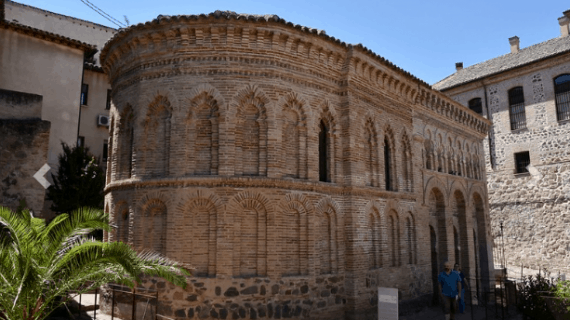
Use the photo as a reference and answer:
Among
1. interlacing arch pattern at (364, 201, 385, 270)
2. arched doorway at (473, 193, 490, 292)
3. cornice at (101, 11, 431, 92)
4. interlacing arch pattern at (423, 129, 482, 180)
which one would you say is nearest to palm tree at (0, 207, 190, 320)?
cornice at (101, 11, 431, 92)

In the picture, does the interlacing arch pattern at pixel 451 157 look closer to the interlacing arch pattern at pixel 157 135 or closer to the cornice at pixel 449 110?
the cornice at pixel 449 110

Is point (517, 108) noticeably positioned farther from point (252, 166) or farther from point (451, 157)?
point (252, 166)

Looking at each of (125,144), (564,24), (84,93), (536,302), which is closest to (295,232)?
(125,144)

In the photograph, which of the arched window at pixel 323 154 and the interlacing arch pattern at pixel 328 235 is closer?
the interlacing arch pattern at pixel 328 235

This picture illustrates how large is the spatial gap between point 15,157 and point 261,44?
23.6 ft

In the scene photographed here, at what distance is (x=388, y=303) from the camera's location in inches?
335

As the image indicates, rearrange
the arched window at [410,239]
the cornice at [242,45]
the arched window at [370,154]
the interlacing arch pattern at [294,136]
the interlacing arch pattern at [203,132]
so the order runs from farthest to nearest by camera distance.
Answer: the arched window at [410,239]
the arched window at [370,154]
the interlacing arch pattern at [294,136]
the cornice at [242,45]
the interlacing arch pattern at [203,132]

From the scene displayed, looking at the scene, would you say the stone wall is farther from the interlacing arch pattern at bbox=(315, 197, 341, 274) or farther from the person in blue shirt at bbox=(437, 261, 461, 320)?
the person in blue shirt at bbox=(437, 261, 461, 320)

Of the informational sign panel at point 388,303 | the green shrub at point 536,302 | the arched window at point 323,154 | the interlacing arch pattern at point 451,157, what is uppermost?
the interlacing arch pattern at point 451,157

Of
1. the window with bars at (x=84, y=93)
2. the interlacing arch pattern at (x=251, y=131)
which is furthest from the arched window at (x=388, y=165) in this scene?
the window with bars at (x=84, y=93)

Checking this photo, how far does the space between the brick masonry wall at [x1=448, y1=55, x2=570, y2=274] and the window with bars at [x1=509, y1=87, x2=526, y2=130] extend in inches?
10.9

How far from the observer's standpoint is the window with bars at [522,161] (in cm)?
2433

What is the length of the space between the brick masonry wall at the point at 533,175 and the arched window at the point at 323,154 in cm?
1703

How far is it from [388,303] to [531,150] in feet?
64.2
